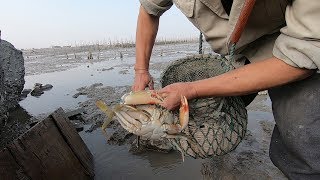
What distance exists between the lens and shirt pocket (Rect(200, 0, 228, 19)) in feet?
7.00

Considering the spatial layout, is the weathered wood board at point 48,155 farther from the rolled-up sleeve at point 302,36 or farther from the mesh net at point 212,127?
the rolled-up sleeve at point 302,36

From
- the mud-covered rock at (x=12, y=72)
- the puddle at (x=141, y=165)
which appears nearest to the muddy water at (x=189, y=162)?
the puddle at (x=141, y=165)

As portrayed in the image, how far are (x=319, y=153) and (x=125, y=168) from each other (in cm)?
331

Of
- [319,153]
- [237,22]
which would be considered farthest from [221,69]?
[319,153]

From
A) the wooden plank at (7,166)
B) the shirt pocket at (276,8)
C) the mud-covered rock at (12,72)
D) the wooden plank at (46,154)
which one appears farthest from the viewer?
the mud-covered rock at (12,72)

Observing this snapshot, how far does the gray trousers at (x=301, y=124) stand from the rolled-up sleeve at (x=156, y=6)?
3.99 ft

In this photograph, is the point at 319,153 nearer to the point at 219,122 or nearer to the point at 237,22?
the point at 219,122

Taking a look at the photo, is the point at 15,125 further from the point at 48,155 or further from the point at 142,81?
the point at 142,81

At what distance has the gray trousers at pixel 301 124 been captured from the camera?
1.95 m

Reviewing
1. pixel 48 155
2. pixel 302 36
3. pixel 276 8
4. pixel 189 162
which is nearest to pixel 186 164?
pixel 189 162

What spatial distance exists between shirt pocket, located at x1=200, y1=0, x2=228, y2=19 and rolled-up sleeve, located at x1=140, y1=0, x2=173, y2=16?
0.68 meters

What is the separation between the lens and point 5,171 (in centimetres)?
296

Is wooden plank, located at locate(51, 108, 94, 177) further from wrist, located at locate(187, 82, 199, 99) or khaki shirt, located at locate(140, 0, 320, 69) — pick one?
wrist, located at locate(187, 82, 199, 99)

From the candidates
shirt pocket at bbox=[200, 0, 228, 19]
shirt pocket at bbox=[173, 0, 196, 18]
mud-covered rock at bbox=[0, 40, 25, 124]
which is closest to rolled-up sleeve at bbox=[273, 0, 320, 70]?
shirt pocket at bbox=[200, 0, 228, 19]
